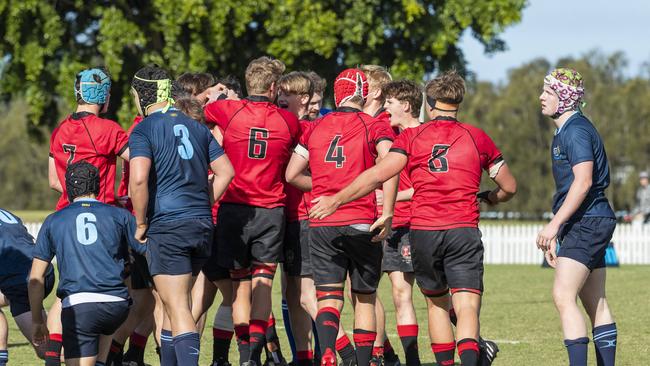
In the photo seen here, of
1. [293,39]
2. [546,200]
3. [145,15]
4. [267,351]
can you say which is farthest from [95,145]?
[546,200]

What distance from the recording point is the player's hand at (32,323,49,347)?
24.1 feet

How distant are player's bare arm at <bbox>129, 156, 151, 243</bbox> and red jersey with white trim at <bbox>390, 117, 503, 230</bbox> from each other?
1720mm

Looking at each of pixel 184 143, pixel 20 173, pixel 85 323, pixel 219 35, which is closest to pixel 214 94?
pixel 184 143

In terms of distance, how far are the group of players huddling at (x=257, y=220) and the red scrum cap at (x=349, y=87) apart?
0.04 feet

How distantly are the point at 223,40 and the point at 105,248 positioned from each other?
67.2 ft

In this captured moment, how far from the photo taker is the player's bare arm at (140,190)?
24.4ft

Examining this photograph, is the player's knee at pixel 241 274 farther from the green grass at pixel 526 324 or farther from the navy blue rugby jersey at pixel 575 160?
the navy blue rugby jersey at pixel 575 160

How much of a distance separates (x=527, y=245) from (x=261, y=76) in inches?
874

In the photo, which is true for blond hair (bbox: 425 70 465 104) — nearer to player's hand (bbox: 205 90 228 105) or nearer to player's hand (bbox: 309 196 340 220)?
player's hand (bbox: 309 196 340 220)

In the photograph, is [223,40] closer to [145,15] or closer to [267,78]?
[145,15]

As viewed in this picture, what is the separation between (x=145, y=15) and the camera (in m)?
29.0

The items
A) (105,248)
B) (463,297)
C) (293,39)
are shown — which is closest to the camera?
(105,248)

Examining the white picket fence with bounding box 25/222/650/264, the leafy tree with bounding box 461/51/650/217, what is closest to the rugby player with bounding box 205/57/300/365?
the white picket fence with bounding box 25/222/650/264

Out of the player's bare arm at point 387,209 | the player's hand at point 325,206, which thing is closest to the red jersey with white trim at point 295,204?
the player's bare arm at point 387,209
